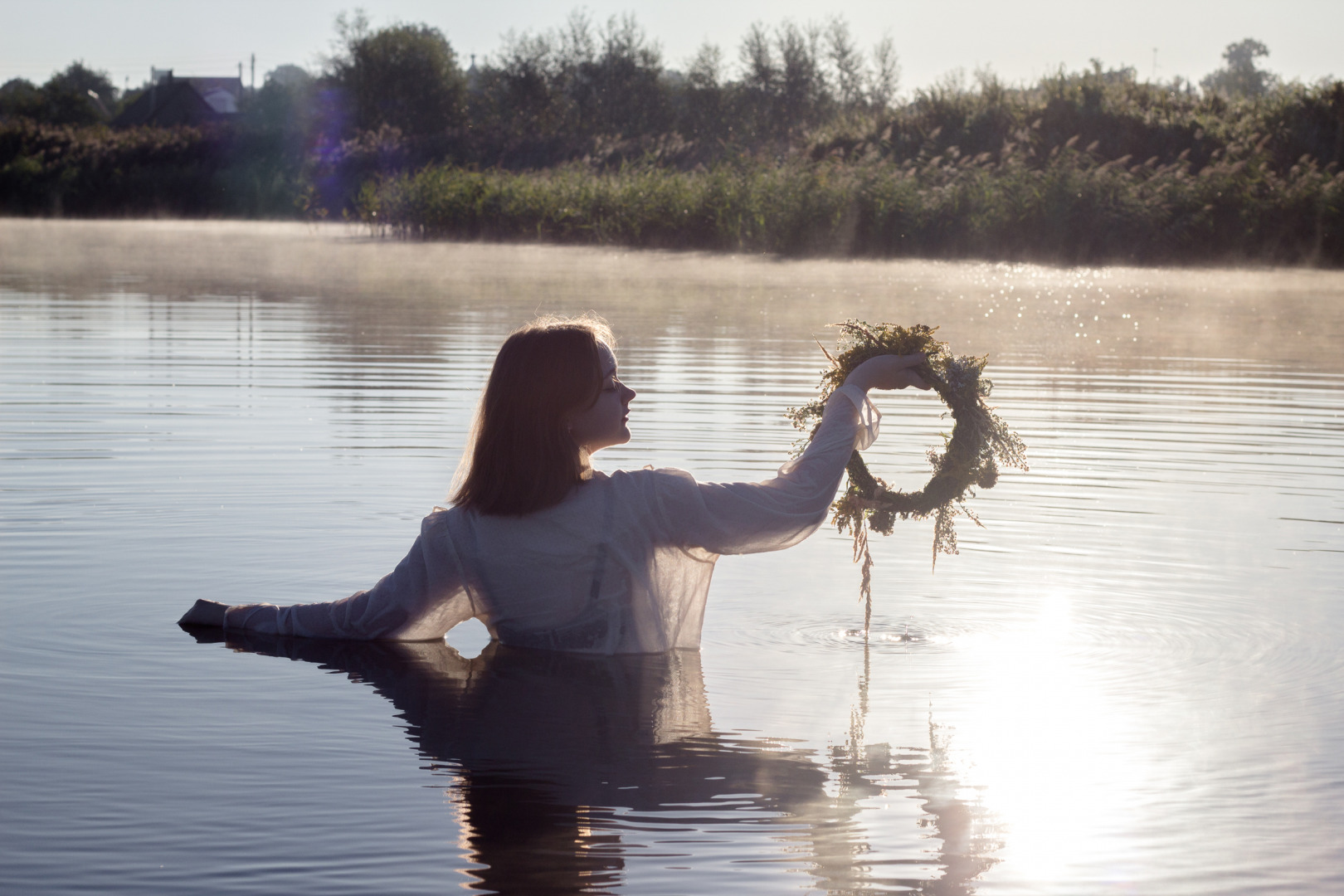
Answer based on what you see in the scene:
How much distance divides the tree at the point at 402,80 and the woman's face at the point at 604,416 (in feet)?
207

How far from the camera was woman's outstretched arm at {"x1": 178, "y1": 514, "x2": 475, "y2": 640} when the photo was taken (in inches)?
180

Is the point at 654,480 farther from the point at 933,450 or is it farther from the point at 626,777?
the point at 933,450

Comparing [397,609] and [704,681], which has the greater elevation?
[397,609]

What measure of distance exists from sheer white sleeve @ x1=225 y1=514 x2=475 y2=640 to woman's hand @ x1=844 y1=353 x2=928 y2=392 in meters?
1.28

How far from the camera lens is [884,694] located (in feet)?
15.1

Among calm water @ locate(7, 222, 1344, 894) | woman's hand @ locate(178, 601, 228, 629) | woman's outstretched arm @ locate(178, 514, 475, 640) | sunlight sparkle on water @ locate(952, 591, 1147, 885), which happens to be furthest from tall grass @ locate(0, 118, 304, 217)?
sunlight sparkle on water @ locate(952, 591, 1147, 885)

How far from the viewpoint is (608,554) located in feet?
14.5

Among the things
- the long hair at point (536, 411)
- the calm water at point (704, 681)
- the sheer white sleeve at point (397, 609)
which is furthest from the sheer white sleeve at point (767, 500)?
the sheer white sleeve at point (397, 609)

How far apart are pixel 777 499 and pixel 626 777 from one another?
0.97 meters

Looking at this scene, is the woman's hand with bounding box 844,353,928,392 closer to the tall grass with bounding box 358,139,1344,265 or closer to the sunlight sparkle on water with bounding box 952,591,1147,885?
the sunlight sparkle on water with bounding box 952,591,1147,885

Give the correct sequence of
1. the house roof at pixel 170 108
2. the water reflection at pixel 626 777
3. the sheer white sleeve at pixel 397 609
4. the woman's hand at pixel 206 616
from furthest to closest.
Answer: the house roof at pixel 170 108
the woman's hand at pixel 206 616
the sheer white sleeve at pixel 397 609
the water reflection at pixel 626 777

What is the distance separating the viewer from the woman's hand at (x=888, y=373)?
15.7ft

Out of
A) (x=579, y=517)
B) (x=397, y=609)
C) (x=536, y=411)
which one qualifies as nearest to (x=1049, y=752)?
(x=579, y=517)

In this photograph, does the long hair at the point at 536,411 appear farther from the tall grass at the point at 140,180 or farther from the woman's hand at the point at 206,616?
the tall grass at the point at 140,180
